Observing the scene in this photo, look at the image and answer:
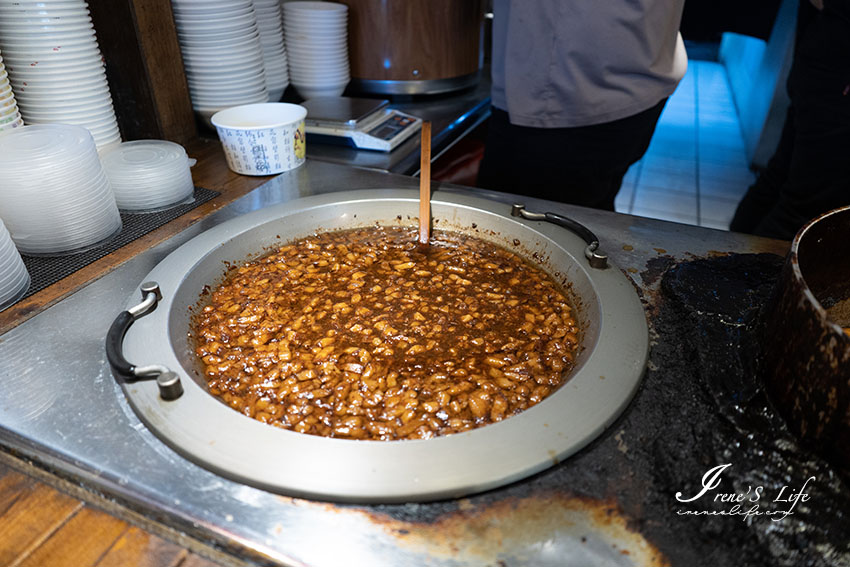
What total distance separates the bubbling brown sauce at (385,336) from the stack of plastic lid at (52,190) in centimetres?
43

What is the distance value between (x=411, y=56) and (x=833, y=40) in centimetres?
196

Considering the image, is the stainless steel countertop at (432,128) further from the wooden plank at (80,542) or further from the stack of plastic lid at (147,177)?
the wooden plank at (80,542)

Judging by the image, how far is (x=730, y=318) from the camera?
1.20m

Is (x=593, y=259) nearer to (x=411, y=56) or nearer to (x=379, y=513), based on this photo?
(x=379, y=513)

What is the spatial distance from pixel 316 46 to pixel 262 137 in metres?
0.98

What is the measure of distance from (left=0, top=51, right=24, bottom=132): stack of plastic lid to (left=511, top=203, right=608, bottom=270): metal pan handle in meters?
1.50

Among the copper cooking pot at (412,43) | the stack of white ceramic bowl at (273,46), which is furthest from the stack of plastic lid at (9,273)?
the copper cooking pot at (412,43)

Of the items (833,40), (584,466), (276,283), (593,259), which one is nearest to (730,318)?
(593,259)

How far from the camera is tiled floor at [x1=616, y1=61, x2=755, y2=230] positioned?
4848 mm

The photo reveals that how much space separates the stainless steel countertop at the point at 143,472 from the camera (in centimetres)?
80

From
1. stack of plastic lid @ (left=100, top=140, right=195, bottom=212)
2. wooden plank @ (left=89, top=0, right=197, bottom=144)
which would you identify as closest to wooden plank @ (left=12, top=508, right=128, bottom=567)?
stack of plastic lid @ (left=100, top=140, right=195, bottom=212)

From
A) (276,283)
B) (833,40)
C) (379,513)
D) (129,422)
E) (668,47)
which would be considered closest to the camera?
(379,513)

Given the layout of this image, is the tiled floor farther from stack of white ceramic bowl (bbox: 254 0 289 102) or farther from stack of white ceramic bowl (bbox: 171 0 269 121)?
stack of white ceramic bowl (bbox: 171 0 269 121)

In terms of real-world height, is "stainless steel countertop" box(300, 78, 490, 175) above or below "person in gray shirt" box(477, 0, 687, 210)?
below
